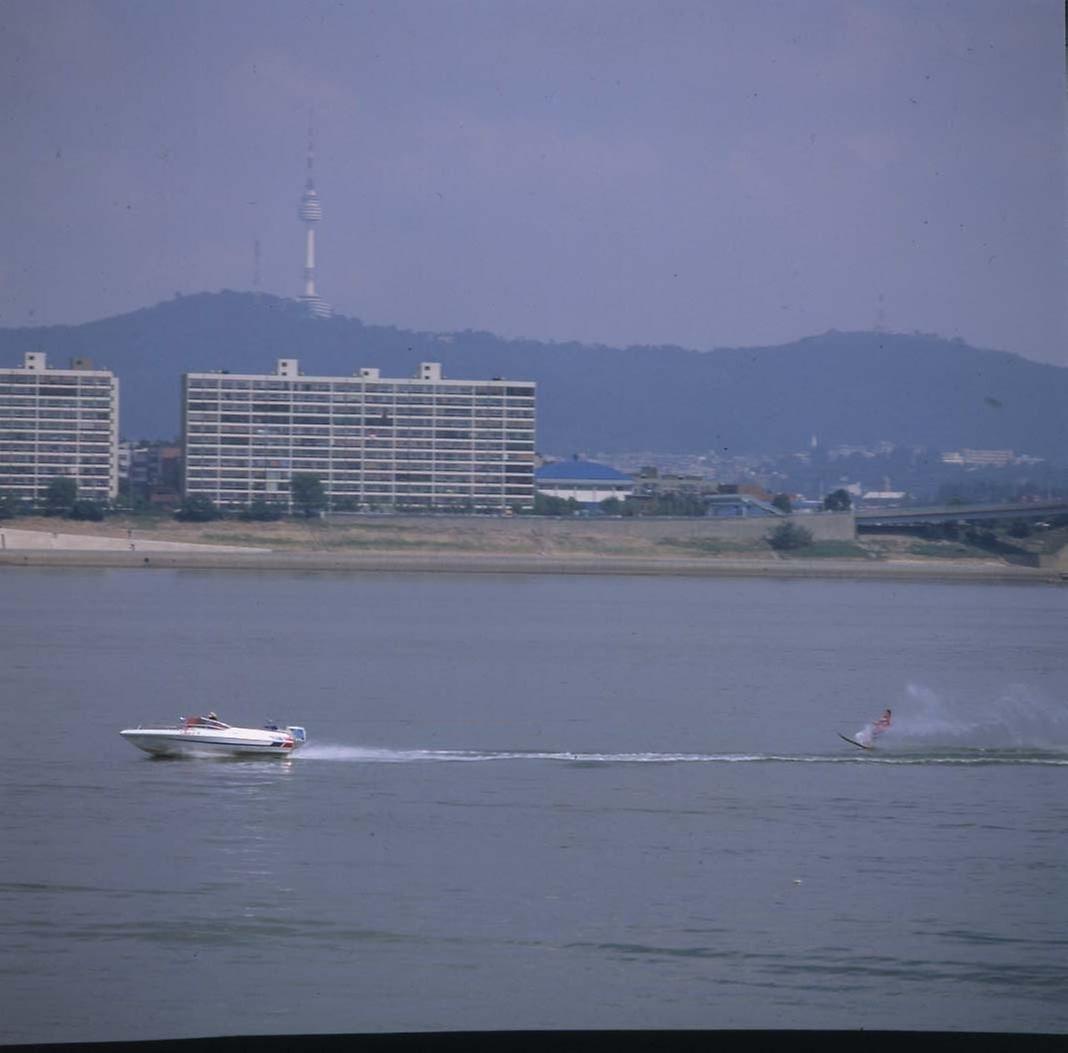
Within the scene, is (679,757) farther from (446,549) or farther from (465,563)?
(446,549)

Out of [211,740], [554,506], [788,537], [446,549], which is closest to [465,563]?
[446,549]

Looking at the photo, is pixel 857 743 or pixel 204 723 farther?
pixel 857 743

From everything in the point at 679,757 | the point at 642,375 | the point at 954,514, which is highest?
the point at 642,375

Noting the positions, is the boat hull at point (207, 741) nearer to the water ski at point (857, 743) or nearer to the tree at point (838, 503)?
the water ski at point (857, 743)

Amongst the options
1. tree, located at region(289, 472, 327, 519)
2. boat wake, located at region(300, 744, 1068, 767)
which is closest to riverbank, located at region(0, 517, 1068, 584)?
tree, located at region(289, 472, 327, 519)

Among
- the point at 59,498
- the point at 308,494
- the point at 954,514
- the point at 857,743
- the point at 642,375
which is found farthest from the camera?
the point at 642,375

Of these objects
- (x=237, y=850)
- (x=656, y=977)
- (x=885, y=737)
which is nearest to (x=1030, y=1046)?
(x=656, y=977)

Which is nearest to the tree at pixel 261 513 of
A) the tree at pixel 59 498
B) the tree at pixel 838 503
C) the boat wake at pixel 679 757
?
the tree at pixel 59 498
